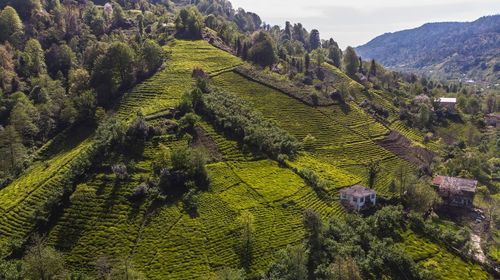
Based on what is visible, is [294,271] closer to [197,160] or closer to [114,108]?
[197,160]

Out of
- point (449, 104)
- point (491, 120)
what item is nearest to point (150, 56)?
point (449, 104)

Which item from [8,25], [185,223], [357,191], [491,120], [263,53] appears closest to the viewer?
[185,223]

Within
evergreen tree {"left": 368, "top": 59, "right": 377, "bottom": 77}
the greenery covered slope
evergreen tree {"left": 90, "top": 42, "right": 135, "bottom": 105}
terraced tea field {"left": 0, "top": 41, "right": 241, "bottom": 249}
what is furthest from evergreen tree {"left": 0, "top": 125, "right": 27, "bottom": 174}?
evergreen tree {"left": 368, "top": 59, "right": 377, "bottom": 77}

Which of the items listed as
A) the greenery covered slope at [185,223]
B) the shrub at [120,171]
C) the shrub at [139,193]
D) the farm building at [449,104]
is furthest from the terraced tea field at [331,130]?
the farm building at [449,104]

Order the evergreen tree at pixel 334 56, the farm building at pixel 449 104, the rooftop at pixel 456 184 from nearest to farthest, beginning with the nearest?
the rooftop at pixel 456 184, the farm building at pixel 449 104, the evergreen tree at pixel 334 56

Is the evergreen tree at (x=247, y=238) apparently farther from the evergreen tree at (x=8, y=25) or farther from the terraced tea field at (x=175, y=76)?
the evergreen tree at (x=8, y=25)

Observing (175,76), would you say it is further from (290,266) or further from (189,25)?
(290,266)

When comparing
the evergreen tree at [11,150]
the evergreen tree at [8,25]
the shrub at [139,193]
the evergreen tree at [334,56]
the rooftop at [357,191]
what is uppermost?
the evergreen tree at [8,25]

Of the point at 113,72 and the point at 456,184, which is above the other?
the point at 113,72
